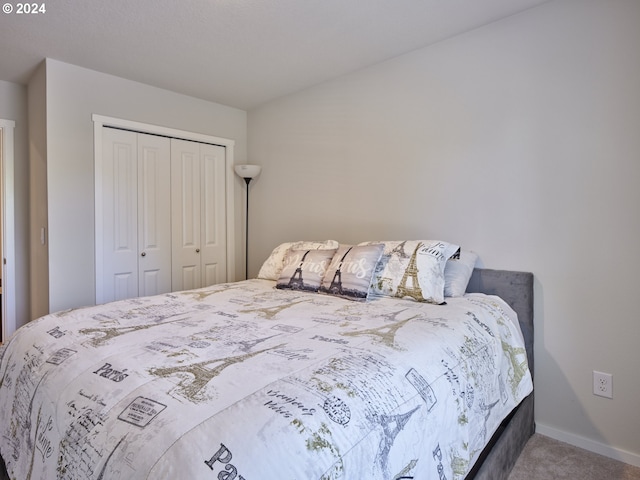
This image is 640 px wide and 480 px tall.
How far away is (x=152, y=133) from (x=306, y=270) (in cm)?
204

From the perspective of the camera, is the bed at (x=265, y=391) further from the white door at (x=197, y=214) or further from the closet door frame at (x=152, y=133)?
the white door at (x=197, y=214)

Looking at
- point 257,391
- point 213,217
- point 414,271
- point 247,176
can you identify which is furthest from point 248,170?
point 257,391

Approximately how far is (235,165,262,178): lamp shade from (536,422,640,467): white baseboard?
304 centimetres

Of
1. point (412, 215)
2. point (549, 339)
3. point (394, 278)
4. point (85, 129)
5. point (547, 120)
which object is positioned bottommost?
point (549, 339)

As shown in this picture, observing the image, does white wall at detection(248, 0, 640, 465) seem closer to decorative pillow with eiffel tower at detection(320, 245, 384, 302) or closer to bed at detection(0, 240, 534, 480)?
bed at detection(0, 240, 534, 480)

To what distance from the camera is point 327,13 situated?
7.06ft

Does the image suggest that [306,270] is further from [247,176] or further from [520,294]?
[247,176]

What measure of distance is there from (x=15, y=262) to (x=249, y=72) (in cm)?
266

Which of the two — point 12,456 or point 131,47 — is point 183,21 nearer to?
point 131,47

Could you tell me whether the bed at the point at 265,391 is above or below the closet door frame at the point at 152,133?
below

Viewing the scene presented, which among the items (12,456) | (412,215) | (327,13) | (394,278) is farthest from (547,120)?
(12,456)

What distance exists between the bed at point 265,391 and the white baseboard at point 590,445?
0.23 metres

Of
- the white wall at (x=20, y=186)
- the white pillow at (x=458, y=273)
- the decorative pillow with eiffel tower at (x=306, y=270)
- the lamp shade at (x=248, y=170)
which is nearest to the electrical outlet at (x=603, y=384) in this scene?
the white pillow at (x=458, y=273)

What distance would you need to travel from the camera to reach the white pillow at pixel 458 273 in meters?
2.14
